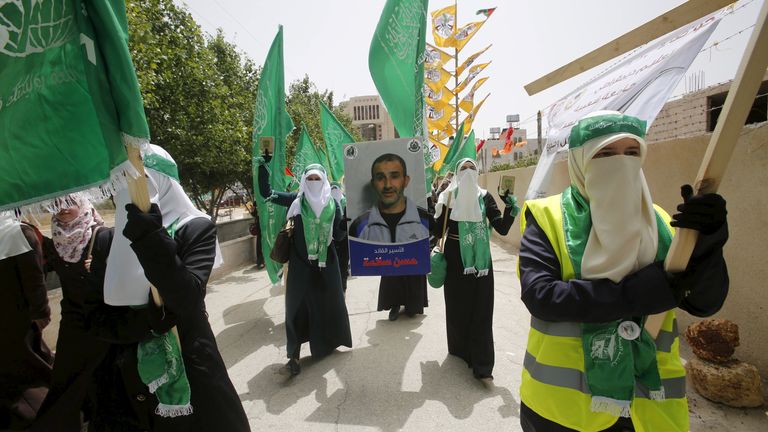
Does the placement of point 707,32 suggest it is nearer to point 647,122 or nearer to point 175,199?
point 647,122

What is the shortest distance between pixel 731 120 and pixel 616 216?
1.38ft

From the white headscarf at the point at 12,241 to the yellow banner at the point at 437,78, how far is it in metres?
17.4

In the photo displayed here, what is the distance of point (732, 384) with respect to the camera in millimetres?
2762

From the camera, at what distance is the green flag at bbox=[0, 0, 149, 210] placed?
3.34ft

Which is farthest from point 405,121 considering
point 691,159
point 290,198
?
point 691,159

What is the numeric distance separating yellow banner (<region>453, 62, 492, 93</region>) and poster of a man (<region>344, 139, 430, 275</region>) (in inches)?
670

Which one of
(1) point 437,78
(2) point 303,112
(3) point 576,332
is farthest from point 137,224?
(1) point 437,78

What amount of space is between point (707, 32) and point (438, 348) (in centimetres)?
345

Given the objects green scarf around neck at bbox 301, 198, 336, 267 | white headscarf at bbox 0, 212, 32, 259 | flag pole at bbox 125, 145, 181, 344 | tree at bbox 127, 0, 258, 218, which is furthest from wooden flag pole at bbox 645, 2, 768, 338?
tree at bbox 127, 0, 258, 218

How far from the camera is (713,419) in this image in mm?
2678

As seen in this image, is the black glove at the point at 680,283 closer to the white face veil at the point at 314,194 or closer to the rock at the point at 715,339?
the rock at the point at 715,339

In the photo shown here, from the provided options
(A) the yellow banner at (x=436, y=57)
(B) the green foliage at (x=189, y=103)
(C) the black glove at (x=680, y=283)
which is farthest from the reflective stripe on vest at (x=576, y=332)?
(A) the yellow banner at (x=436, y=57)

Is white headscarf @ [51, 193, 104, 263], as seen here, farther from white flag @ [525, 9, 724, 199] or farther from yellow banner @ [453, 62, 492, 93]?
yellow banner @ [453, 62, 492, 93]

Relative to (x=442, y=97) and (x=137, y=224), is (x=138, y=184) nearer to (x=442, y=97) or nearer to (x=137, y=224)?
(x=137, y=224)
